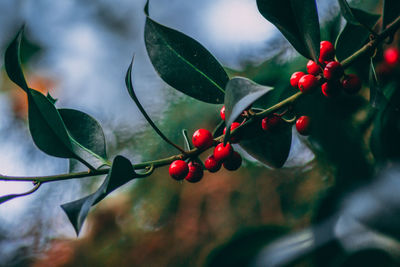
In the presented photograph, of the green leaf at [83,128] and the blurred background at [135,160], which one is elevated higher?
the green leaf at [83,128]

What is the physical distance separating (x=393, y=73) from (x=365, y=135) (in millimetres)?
205

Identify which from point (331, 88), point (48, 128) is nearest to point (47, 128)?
point (48, 128)

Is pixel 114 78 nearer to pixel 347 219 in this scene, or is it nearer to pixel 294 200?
pixel 294 200

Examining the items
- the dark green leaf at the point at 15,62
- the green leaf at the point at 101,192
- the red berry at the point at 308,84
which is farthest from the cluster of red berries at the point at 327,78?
the dark green leaf at the point at 15,62

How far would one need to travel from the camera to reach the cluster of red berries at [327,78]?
44cm

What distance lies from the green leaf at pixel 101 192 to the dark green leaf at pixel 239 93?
128 mm

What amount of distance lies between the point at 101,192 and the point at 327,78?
0.29 metres

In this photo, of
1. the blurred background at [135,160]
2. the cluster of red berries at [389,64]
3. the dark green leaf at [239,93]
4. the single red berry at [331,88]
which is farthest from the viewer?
the blurred background at [135,160]

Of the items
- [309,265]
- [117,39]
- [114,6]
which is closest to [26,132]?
[117,39]

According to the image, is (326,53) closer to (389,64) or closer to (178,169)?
(178,169)

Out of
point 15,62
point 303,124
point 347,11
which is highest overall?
point 15,62

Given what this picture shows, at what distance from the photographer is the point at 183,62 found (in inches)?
19.5

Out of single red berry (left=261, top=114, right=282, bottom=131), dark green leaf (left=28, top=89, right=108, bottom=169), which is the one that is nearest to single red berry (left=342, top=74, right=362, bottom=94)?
single red berry (left=261, top=114, right=282, bottom=131)

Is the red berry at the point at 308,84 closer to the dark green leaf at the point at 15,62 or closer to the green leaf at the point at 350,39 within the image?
the green leaf at the point at 350,39
